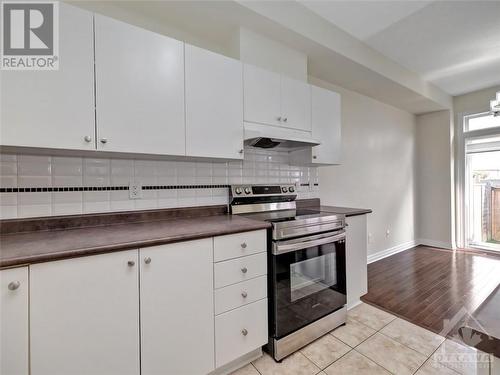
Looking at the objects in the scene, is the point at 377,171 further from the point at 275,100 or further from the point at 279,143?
the point at 275,100

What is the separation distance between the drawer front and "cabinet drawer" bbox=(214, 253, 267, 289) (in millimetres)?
32

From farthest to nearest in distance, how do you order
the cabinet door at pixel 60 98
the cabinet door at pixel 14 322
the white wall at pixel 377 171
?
the white wall at pixel 377 171, the cabinet door at pixel 60 98, the cabinet door at pixel 14 322

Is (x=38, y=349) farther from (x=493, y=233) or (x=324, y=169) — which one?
(x=493, y=233)

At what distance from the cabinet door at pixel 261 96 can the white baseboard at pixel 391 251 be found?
264cm

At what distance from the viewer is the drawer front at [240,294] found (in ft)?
4.50

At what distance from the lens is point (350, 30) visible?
88.7 inches

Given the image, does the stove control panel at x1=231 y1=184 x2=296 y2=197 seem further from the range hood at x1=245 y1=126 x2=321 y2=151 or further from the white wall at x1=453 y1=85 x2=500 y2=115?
the white wall at x1=453 y1=85 x2=500 y2=115

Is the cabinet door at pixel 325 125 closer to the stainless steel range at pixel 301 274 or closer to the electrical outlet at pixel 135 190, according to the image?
the stainless steel range at pixel 301 274

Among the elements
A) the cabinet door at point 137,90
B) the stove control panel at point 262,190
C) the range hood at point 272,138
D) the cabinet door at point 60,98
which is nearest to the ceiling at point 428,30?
the range hood at point 272,138

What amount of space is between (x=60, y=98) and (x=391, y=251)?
173 inches

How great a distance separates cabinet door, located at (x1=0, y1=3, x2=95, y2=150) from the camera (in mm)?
1093

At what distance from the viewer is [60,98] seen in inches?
46.7

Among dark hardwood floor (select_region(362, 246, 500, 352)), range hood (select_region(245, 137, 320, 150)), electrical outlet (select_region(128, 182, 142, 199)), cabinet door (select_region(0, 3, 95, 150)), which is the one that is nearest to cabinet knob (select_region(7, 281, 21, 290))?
cabinet door (select_region(0, 3, 95, 150))

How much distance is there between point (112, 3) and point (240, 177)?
1.58m
